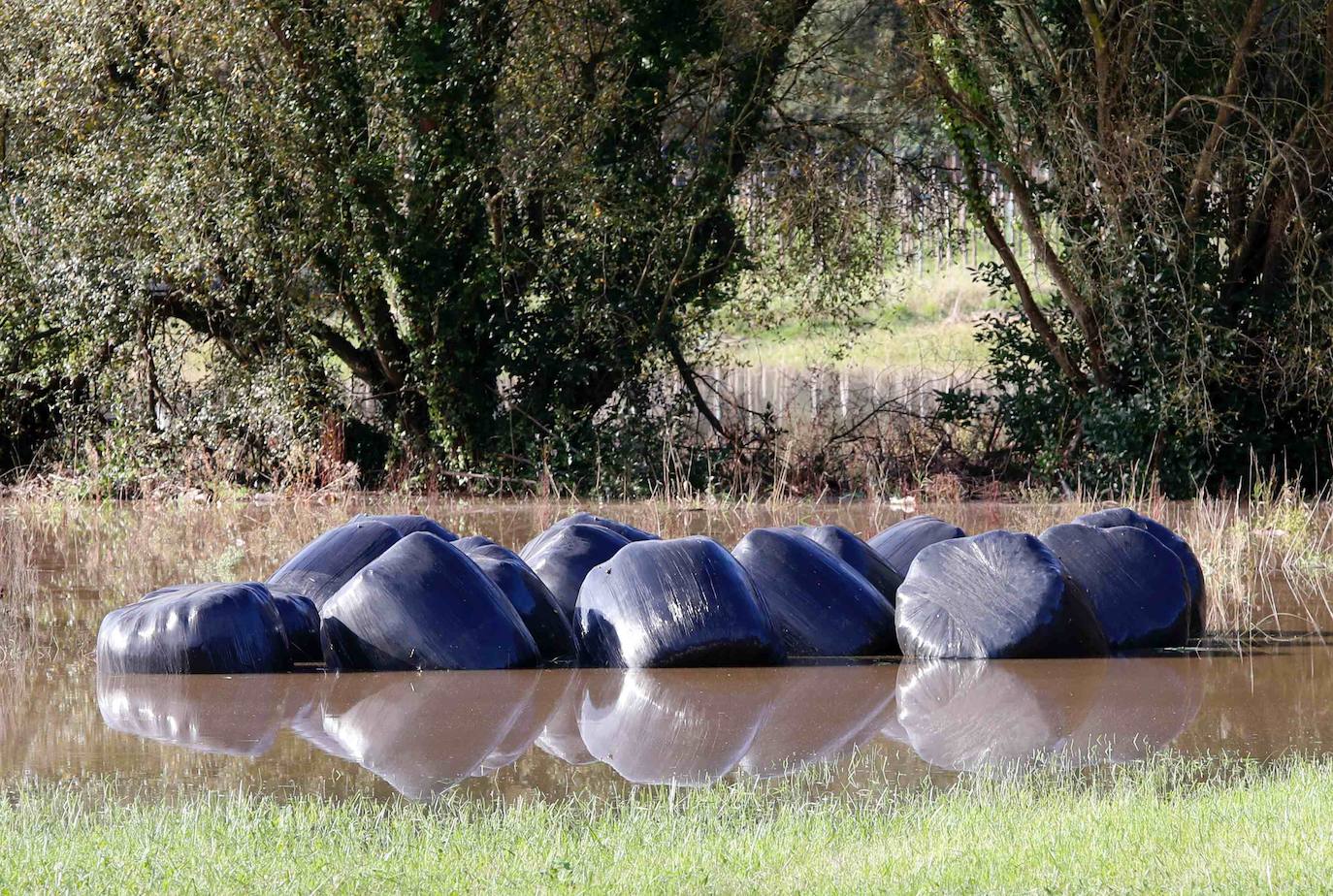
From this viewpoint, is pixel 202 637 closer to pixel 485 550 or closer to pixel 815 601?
pixel 485 550

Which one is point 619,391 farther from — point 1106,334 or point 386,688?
point 386,688

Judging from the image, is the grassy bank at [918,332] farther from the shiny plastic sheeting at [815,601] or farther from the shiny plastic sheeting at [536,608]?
the shiny plastic sheeting at [536,608]

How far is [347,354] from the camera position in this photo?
18.0 m

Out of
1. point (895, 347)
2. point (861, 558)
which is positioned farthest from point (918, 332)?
point (861, 558)

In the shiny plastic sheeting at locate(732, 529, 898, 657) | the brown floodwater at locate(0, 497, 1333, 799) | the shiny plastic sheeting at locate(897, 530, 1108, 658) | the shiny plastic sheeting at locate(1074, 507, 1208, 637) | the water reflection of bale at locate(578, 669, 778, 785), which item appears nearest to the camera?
the brown floodwater at locate(0, 497, 1333, 799)

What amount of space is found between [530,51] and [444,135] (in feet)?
4.28

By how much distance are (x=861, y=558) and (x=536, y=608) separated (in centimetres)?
193

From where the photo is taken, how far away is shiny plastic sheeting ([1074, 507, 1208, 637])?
29.3 ft

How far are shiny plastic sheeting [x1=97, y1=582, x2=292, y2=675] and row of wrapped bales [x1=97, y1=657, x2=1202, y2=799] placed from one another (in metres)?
0.14

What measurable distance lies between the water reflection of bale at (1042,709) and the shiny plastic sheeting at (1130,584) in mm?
336

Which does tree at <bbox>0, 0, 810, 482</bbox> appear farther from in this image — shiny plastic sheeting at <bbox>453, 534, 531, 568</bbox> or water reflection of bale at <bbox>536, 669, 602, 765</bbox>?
water reflection of bale at <bbox>536, 669, 602, 765</bbox>

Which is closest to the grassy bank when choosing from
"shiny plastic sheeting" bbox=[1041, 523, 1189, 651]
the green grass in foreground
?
"shiny plastic sheeting" bbox=[1041, 523, 1189, 651]

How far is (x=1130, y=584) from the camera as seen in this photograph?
864cm

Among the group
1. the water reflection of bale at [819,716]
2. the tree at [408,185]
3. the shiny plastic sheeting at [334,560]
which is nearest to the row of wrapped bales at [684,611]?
the shiny plastic sheeting at [334,560]
